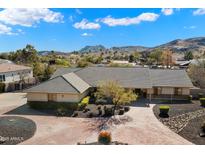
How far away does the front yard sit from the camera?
23075 mm

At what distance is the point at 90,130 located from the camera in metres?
24.4

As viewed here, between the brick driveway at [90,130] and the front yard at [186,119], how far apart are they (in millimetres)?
846

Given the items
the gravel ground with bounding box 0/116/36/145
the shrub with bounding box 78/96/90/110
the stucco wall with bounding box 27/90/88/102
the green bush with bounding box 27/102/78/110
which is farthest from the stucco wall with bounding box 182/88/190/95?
the gravel ground with bounding box 0/116/36/145

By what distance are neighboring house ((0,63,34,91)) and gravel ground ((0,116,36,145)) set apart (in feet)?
65.7

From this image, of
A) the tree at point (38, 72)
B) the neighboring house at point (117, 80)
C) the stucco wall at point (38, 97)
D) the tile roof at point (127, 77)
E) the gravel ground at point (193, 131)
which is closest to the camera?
the gravel ground at point (193, 131)

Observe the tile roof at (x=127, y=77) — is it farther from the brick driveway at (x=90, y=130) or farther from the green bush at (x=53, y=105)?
the brick driveway at (x=90, y=130)

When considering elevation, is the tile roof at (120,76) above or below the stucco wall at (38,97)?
above

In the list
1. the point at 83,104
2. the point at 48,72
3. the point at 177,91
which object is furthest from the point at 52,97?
the point at 48,72

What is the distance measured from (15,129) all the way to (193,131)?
17.1 metres

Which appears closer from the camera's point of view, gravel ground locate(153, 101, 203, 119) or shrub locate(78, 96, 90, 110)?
gravel ground locate(153, 101, 203, 119)

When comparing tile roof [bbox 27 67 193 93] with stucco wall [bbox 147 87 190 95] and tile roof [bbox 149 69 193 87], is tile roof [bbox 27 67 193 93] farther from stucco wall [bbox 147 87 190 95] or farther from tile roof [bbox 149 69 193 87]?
stucco wall [bbox 147 87 190 95]

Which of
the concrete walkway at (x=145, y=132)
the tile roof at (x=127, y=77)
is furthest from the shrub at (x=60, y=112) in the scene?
the concrete walkway at (x=145, y=132)

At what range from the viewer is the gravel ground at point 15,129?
2176cm
